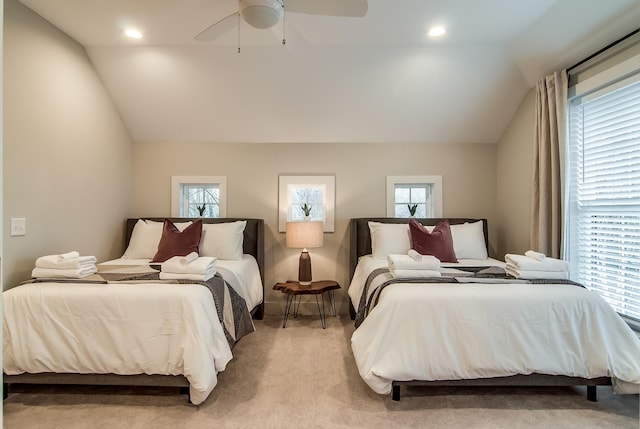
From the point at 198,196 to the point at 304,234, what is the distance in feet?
5.08

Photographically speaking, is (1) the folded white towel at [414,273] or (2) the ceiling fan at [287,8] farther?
(1) the folded white towel at [414,273]

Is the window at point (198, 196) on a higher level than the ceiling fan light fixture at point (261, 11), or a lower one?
lower

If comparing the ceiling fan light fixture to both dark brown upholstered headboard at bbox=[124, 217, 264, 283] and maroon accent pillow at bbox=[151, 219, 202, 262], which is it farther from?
dark brown upholstered headboard at bbox=[124, 217, 264, 283]

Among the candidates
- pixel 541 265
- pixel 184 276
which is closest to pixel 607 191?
pixel 541 265

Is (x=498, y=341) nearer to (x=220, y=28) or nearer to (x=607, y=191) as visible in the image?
(x=607, y=191)

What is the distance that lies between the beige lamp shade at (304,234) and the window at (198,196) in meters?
0.97

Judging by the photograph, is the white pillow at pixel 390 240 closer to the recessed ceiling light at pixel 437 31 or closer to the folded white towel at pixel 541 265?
the folded white towel at pixel 541 265

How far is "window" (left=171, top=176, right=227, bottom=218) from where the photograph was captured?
4551mm

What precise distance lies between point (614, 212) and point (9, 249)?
4614 millimetres

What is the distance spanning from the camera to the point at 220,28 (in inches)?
104

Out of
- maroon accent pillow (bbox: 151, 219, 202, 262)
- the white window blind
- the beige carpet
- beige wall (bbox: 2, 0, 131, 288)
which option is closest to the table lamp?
maroon accent pillow (bbox: 151, 219, 202, 262)

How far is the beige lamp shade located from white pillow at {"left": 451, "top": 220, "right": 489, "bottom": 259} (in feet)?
4.84

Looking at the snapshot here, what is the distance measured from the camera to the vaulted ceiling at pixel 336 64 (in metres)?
2.96

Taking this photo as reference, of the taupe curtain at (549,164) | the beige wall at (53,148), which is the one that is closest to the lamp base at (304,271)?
the beige wall at (53,148)
